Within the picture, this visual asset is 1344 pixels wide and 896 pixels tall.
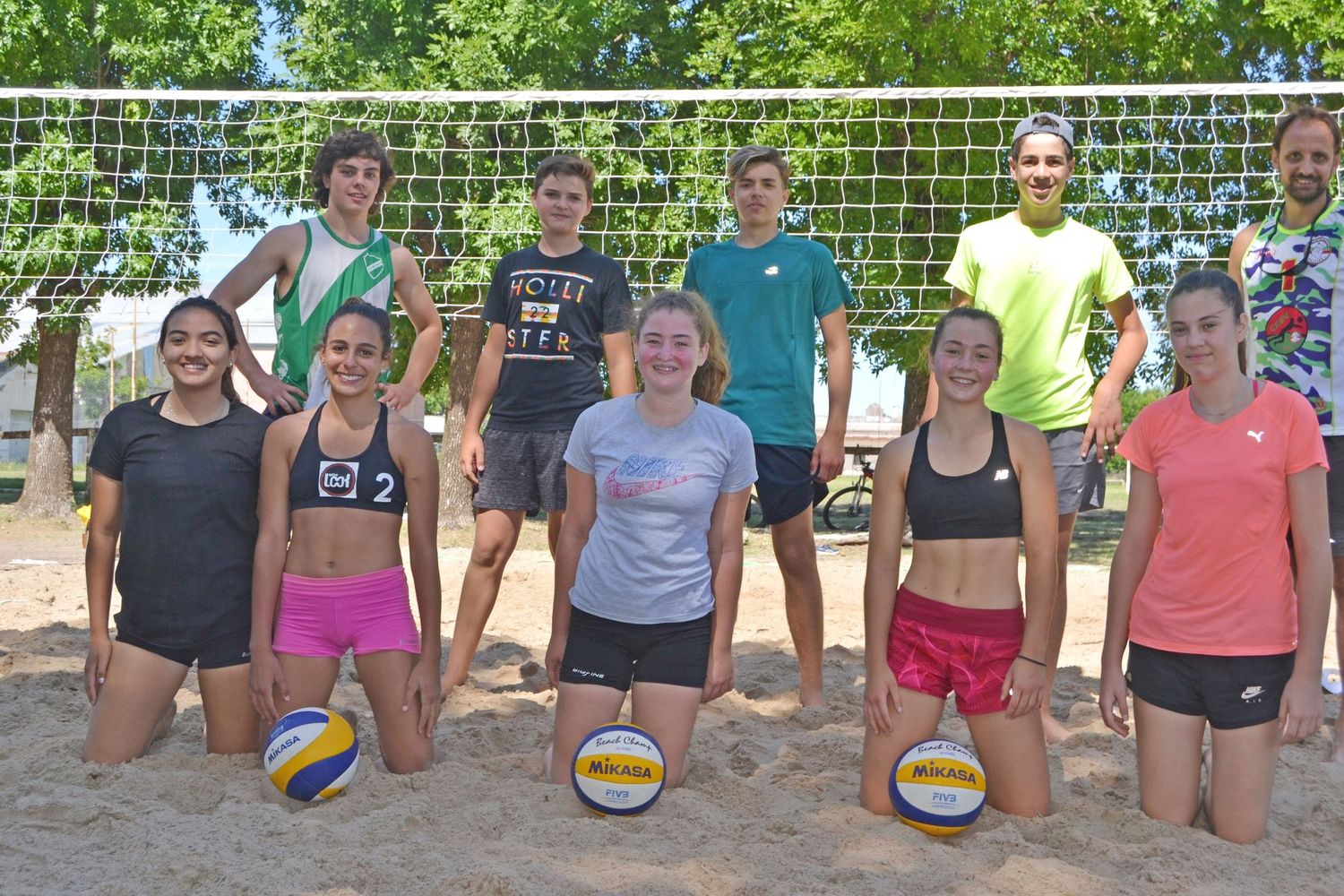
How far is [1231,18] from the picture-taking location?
42.9 feet

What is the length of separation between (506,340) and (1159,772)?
2653mm

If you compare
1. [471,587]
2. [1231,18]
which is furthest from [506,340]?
[1231,18]

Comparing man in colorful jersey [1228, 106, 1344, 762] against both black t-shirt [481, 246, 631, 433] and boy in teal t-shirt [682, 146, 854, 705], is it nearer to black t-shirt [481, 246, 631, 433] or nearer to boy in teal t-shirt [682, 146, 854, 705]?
boy in teal t-shirt [682, 146, 854, 705]

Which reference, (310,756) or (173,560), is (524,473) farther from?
(310,756)

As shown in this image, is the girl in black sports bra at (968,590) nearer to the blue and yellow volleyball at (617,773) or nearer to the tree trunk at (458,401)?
the blue and yellow volleyball at (617,773)

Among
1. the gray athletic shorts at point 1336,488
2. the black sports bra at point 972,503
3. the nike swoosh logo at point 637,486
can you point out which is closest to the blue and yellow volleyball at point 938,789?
the black sports bra at point 972,503

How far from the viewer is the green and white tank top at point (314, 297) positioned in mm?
4098

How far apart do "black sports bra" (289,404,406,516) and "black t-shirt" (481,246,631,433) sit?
1000mm

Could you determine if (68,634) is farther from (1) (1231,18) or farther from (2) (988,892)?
(1) (1231,18)

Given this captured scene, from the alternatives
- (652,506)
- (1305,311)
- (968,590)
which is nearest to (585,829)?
(652,506)

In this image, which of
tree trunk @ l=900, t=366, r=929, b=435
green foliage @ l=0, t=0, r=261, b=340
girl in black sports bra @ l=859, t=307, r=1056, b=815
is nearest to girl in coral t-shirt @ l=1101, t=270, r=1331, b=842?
girl in black sports bra @ l=859, t=307, r=1056, b=815

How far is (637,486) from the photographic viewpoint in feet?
11.6

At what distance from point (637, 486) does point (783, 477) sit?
994 mm

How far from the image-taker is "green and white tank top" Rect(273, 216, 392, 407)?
13.4 ft
